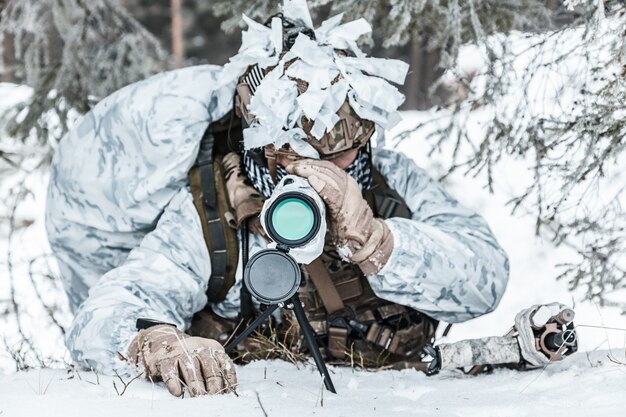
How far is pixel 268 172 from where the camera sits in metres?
3.34

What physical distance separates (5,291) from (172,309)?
495 centimetres

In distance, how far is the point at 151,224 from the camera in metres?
3.69

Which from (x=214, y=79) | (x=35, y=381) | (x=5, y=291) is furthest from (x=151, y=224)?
(x=5, y=291)

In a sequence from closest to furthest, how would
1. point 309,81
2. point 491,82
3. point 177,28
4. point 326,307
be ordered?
1. point 309,81
2. point 326,307
3. point 491,82
4. point 177,28

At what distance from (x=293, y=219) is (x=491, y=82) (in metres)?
1.72

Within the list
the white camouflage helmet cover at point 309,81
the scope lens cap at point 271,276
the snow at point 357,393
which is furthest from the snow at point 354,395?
the white camouflage helmet cover at point 309,81

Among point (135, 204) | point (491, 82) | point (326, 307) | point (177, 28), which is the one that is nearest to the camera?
point (326, 307)

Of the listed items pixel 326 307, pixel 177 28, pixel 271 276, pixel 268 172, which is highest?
pixel 268 172

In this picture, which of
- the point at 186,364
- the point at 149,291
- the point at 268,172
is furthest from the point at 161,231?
the point at 186,364

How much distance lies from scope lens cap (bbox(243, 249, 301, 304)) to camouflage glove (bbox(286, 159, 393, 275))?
44 centimetres

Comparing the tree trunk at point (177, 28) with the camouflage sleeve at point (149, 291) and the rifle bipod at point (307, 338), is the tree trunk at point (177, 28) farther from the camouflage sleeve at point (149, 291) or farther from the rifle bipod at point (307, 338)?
the rifle bipod at point (307, 338)

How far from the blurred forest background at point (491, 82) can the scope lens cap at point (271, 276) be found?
53.5 inches

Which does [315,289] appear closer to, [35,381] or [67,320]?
[35,381]

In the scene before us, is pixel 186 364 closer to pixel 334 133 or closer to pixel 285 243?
pixel 285 243
